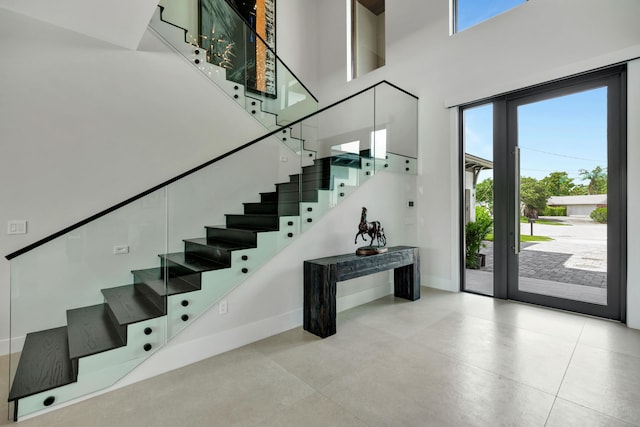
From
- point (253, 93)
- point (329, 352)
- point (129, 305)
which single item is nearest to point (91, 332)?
point (129, 305)

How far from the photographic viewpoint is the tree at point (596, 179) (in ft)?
11.4

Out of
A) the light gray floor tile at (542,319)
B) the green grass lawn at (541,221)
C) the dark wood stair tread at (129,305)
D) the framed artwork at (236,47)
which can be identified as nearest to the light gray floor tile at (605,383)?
the light gray floor tile at (542,319)

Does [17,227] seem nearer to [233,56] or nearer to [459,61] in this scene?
[233,56]

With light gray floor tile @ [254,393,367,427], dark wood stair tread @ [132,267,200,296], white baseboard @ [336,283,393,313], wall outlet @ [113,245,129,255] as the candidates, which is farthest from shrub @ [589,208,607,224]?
wall outlet @ [113,245,129,255]

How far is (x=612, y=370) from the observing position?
2.39 metres

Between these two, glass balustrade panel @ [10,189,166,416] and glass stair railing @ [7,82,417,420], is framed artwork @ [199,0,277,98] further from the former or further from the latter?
glass balustrade panel @ [10,189,166,416]

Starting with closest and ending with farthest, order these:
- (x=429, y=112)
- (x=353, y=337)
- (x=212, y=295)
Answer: (x=212, y=295)
(x=353, y=337)
(x=429, y=112)

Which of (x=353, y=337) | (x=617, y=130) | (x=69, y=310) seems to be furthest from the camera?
(x=617, y=130)

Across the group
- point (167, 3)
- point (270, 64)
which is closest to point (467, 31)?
point (270, 64)

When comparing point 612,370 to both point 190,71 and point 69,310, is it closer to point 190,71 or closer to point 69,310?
point 69,310

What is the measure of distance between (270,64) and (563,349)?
5186 mm

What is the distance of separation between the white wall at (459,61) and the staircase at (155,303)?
2020 mm

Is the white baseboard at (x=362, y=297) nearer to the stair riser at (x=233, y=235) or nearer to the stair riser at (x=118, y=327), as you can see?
the stair riser at (x=233, y=235)

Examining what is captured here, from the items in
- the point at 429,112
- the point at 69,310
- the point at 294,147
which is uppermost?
the point at 429,112
